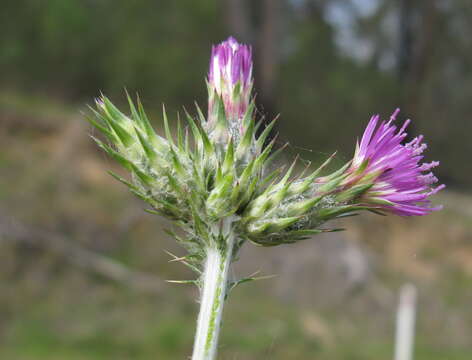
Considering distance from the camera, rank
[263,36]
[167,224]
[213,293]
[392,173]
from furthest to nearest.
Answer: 1. [263,36]
2. [167,224]
3. [392,173]
4. [213,293]

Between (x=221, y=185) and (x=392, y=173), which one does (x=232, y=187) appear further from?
(x=392, y=173)

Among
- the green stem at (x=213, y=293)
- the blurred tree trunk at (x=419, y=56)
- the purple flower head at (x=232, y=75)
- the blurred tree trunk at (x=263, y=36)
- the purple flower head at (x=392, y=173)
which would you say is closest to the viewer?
the green stem at (x=213, y=293)

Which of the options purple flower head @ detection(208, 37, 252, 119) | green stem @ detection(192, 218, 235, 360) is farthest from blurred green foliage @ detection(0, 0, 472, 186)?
green stem @ detection(192, 218, 235, 360)

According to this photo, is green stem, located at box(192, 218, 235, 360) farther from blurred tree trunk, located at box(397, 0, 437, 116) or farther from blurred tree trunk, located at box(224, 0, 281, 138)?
blurred tree trunk, located at box(397, 0, 437, 116)

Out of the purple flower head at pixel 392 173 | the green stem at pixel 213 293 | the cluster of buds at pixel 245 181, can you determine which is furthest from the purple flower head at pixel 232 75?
the green stem at pixel 213 293

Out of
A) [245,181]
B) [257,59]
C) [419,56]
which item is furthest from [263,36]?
[245,181]

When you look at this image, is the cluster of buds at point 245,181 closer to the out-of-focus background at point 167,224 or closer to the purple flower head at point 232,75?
the purple flower head at point 232,75
